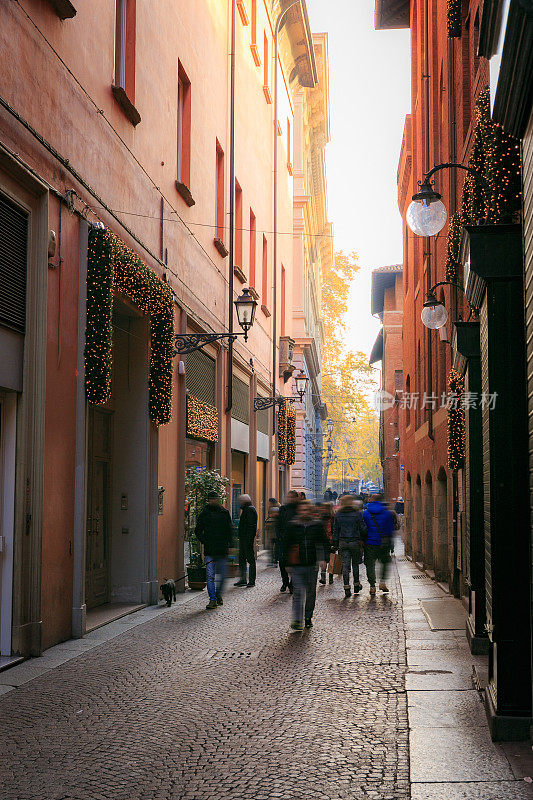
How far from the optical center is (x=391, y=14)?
1181 inches

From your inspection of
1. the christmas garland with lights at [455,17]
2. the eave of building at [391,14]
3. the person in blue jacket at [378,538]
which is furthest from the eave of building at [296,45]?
the person in blue jacket at [378,538]

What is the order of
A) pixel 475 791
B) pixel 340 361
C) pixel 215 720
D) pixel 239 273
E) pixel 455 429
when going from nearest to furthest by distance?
1. pixel 475 791
2. pixel 215 720
3. pixel 455 429
4. pixel 239 273
5. pixel 340 361

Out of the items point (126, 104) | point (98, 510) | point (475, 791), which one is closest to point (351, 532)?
point (98, 510)

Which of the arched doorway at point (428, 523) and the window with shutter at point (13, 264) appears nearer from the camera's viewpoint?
the window with shutter at point (13, 264)

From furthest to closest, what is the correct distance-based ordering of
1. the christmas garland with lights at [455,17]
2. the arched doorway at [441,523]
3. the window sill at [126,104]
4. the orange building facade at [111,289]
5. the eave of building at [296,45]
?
the eave of building at [296,45] → the arched doorway at [441,523] → the christmas garland with lights at [455,17] → the window sill at [126,104] → the orange building facade at [111,289]

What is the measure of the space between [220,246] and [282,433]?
13156 millimetres

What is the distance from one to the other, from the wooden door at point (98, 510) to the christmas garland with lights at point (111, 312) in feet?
2.82

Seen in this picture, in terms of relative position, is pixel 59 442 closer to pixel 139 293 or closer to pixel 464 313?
pixel 139 293

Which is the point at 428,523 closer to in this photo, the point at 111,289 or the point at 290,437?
the point at 290,437

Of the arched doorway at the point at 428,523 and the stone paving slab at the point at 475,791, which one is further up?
the arched doorway at the point at 428,523

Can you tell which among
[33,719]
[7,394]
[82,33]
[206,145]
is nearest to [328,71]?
[206,145]

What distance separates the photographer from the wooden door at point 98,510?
42.4 ft

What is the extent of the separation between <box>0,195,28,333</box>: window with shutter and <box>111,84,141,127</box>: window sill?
3485 mm

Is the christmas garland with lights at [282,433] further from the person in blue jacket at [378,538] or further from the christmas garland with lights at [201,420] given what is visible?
the person in blue jacket at [378,538]
